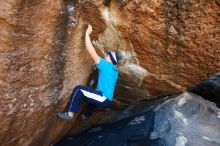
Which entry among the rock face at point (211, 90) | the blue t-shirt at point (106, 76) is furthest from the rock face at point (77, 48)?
the rock face at point (211, 90)

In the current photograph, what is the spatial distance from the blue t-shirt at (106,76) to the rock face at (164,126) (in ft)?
2.22

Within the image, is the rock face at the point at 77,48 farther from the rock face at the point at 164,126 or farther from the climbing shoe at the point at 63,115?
the rock face at the point at 164,126

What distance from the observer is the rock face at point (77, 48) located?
3957 millimetres

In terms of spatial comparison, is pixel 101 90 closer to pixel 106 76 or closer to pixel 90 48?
pixel 106 76

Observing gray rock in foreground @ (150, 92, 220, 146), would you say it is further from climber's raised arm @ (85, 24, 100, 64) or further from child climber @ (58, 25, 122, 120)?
climber's raised arm @ (85, 24, 100, 64)

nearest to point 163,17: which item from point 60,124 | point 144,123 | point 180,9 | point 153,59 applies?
point 180,9

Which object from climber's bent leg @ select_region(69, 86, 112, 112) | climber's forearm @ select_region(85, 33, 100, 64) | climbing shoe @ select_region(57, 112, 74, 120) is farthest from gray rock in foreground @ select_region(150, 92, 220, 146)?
climber's forearm @ select_region(85, 33, 100, 64)

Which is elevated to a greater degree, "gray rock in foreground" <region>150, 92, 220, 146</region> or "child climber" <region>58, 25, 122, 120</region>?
"child climber" <region>58, 25, 122, 120</region>

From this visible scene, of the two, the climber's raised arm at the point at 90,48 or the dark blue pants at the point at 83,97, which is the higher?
the climber's raised arm at the point at 90,48

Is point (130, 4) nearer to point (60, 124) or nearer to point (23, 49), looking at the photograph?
point (23, 49)

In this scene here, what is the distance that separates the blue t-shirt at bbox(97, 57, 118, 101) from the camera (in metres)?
4.59

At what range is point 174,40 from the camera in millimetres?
4469

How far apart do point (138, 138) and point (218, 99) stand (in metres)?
1.79

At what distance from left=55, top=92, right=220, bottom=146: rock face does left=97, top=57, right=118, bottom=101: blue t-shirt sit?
2.22 ft
